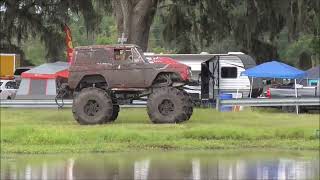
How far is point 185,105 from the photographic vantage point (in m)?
19.4

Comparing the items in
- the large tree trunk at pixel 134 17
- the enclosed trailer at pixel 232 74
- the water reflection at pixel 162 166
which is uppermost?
the large tree trunk at pixel 134 17

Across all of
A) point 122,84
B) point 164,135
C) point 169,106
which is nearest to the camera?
point 164,135

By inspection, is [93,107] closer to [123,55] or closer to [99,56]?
[99,56]

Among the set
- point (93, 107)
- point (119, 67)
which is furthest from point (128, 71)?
point (93, 107)

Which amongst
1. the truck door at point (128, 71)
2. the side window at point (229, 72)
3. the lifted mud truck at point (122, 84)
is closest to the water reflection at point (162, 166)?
the lifted mud truck at point (122, 84)

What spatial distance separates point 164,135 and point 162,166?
409cm

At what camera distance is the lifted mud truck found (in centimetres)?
1943

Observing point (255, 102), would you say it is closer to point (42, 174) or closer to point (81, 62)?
point (81, 62)

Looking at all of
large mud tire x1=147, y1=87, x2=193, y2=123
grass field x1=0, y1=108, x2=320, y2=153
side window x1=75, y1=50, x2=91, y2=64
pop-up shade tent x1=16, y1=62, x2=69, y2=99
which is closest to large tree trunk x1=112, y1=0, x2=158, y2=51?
pop-up shade tent x1=16, y1=62, x2=69, y2=99

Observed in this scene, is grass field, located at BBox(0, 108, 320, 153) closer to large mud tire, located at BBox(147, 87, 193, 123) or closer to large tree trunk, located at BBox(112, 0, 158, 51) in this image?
large mud tire, located at BBox(147, 87, 193, 123)

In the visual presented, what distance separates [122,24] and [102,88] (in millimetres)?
9468

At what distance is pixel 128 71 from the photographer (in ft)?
65.0

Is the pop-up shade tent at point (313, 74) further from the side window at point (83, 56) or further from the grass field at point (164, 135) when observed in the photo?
the side window at point (83, 56)

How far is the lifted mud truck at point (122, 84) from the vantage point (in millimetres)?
19431
